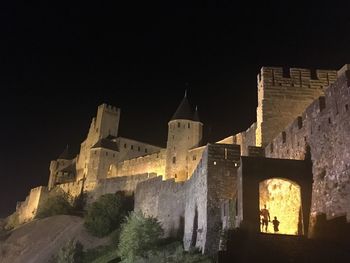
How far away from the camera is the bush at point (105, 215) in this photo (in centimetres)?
4784

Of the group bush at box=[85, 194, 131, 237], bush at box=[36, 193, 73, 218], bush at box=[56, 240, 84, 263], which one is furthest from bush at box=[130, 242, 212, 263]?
bush at box=[36, 193, 73, 218]

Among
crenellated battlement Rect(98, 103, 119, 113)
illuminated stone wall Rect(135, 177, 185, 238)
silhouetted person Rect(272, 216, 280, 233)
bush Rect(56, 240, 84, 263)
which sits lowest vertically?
bush Rect(56, 240, 84, 263)

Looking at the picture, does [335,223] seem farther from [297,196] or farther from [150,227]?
[150,227]

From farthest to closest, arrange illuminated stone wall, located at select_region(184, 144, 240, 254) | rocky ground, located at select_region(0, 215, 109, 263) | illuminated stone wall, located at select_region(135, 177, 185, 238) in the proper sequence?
rocky ground, located at select_region(0, 215, 109, 263) → illuminated stone wall, located at select_region(135, 177, 185, 238) → illuminated stone wall, located at select_region(184, 144, 240, 254)

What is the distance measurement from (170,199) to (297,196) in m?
18.6

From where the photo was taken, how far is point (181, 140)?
199ft

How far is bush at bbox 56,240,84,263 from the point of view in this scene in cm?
4191

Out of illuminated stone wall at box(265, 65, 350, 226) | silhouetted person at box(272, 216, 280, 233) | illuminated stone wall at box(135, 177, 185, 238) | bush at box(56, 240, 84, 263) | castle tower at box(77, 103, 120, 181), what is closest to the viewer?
illuminated stone wall at box(265, 65, 350, 226)

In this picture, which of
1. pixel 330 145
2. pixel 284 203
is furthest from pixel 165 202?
pixel 330 145

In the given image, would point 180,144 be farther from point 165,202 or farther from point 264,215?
point 264,215

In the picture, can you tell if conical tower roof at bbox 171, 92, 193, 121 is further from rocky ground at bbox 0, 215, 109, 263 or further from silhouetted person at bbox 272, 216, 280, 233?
silhouetted person at bbox 272, 216, 280, 233

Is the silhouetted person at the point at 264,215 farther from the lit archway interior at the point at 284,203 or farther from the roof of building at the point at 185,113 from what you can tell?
the roof of building at the point at 185,113

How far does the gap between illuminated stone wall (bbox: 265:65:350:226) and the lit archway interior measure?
1475mm

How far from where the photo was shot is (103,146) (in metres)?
73.2
